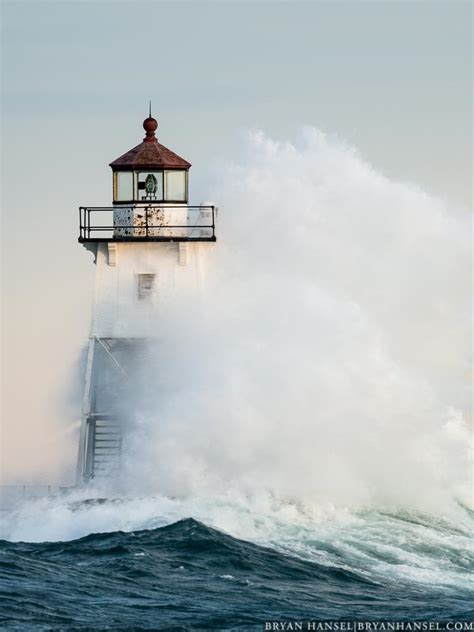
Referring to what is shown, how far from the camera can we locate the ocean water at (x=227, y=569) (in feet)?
56.1

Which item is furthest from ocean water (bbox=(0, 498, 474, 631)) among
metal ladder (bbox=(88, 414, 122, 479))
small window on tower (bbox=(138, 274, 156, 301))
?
small window on tower (bbox=(138, 274, 156, 301))

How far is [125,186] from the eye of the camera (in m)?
27.3

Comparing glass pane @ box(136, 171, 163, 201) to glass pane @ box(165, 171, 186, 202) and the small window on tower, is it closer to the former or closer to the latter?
glass pane @ box(165, 171, 186, 202)

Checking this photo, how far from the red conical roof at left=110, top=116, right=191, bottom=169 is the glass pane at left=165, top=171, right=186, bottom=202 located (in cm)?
14

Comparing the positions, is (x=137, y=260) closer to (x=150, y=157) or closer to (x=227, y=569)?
(x=150, y=157)

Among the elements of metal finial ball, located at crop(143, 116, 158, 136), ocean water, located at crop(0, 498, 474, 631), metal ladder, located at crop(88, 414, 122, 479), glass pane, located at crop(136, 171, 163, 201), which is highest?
metal finial ball, located at crop(143, 116, 158, 136)

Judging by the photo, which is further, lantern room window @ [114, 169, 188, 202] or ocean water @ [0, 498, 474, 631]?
lantern room window @ [114, 169, 188, 202]

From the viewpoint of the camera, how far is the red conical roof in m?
27.1

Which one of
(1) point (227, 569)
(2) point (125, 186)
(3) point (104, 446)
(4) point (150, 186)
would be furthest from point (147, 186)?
(1) point (227, 569)

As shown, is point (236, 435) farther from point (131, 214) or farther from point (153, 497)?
point (131, 214)

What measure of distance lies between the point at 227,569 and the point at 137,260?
8.96 meters


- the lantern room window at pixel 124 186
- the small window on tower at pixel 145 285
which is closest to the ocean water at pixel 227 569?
the small window on tower at pixel 145 285

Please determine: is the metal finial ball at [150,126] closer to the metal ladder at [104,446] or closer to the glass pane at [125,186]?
the glass pane at [125,186]

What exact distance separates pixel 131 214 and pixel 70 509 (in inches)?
235
